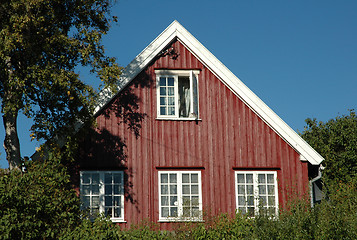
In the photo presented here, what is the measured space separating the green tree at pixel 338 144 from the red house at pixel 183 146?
56.7 ft

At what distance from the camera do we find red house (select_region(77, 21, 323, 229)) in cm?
2011

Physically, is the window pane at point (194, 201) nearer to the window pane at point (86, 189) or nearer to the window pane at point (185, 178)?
the window pane at point (185, 178)

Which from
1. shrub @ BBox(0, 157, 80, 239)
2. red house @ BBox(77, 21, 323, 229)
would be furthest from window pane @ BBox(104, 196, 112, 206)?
shrub @ BBox(0, 157, 80, 239)

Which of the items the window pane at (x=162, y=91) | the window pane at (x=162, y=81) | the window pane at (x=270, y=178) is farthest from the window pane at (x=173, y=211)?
the window pane at (x=162, y=81)

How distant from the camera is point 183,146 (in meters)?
20.9

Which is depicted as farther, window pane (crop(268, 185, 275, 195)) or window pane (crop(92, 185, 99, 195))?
window pane (crop(268, 185, 275, 195))

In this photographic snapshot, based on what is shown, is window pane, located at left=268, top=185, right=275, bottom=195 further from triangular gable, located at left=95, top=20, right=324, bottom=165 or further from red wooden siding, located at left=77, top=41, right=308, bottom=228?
triangular gable, located at left=95, top=20, right=324, bottom=165

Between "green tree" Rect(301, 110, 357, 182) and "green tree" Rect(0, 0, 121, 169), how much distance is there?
76.1ft

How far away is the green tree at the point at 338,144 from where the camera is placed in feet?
125

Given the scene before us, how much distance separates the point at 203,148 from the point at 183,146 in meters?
0.76

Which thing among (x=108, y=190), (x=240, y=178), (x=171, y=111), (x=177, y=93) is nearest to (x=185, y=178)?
(x=240, y=178)

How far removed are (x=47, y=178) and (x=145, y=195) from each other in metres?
4.05

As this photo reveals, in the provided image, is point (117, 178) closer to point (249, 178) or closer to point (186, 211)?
point (186, 211)

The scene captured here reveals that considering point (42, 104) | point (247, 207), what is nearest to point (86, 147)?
point (42, 104)
